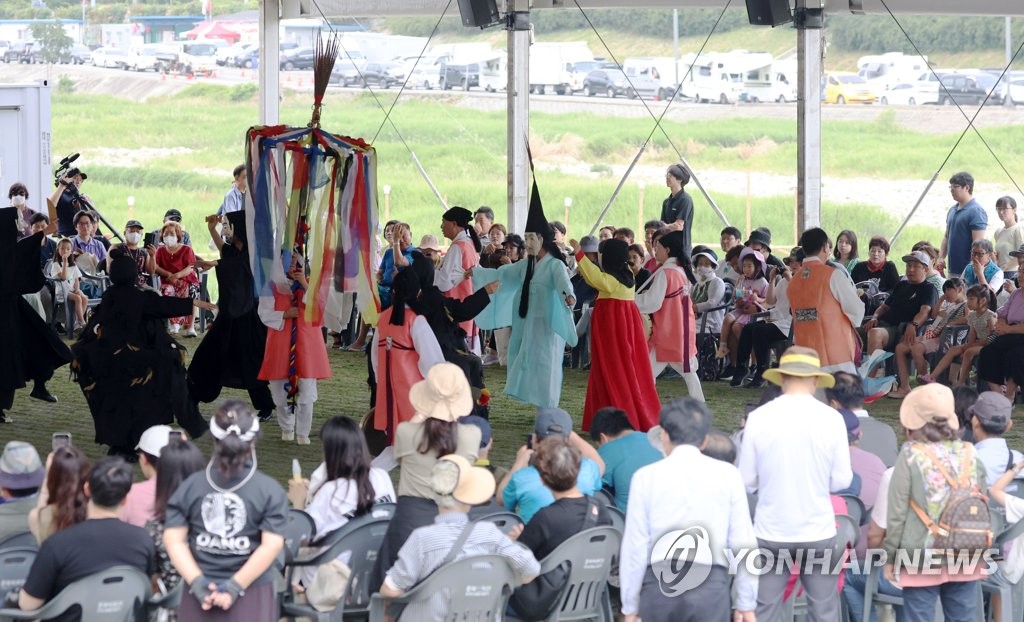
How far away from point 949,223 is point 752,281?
1895 mm

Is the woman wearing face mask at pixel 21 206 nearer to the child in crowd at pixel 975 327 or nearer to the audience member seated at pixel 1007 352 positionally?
the child in crowd at pixel 975 327

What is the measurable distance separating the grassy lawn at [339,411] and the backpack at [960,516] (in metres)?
4.01

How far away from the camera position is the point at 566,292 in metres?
8.80

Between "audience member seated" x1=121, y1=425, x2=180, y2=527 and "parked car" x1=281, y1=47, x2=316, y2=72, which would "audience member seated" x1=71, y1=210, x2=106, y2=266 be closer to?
"audience member seated" x1=121, y1=425, x2=180, y2=527

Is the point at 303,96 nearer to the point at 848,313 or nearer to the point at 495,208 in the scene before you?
the point at 495,208

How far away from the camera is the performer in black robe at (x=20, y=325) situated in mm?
8953

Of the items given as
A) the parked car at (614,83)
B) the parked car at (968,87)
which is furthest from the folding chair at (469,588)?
the parked car at (968,87)

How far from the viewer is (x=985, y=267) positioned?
11070 millimetres

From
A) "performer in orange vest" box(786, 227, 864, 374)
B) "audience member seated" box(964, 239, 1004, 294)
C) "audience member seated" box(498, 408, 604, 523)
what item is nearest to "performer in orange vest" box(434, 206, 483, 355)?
"performer in orange vest" box(786, 227, 864, 374)

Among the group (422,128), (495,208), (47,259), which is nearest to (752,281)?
(47,259)

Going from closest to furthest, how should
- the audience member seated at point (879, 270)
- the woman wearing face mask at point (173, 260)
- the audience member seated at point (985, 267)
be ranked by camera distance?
the audience member seated at point (985, 267)
the audience member seated at point (879, 270)
the woman wearing face mask at point (173, 260)

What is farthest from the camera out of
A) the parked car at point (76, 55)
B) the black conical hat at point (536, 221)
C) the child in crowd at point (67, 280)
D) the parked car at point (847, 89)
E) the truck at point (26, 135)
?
the parked car at point (847, 89)

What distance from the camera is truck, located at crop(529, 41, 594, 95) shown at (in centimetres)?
2866

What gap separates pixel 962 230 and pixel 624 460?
24.0 ft
